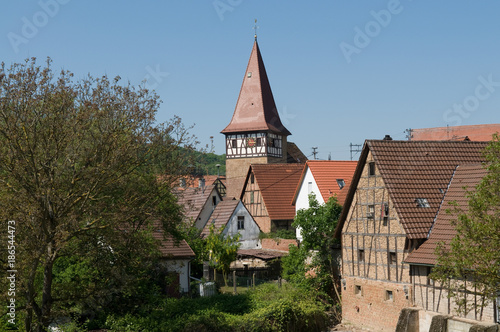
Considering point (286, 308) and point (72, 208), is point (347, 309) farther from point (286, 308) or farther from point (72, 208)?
point (72, 208)

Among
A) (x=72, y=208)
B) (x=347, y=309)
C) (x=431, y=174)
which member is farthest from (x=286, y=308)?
(x=72, y=208)

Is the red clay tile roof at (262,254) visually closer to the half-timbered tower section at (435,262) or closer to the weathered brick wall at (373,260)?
the weathered brick wall at (373,260)

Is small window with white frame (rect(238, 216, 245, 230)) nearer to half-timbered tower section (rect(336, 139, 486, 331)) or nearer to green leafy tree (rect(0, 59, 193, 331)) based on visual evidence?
half-timbered tower section (rect(336, 139, 486, 331))

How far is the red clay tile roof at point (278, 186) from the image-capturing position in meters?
47.4

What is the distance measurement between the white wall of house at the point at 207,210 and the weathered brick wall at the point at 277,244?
5838 mm

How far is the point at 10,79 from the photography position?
57.9ft

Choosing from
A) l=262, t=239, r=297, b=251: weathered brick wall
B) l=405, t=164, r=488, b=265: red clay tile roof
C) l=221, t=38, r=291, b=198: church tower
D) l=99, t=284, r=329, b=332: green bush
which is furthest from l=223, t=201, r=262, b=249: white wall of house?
l=405, t=164, r=488, b=265: red clay tile roof

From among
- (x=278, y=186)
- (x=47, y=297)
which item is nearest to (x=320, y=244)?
(x=47, y=297)

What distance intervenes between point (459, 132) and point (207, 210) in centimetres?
2818

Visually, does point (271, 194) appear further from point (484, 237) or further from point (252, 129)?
point (484, 237)

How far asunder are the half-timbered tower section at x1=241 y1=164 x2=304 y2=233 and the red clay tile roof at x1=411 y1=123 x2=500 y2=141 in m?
Result: 17.3

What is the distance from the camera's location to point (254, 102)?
66.1 meters

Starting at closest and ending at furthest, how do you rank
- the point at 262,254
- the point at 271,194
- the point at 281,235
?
1. the point at 262,254
2. the point at 281,235
3. the point at 271,194

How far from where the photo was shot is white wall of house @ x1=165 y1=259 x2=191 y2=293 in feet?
94.5
